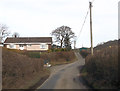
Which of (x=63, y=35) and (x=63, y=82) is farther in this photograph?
(x=63, y=35)

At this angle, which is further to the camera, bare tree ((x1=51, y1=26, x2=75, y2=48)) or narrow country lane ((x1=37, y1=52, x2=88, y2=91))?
bare tree ((x1=51, y1=26, x2=75, y2=48))

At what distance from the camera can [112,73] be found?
531 inches

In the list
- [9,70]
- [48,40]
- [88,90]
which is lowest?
[88,90]

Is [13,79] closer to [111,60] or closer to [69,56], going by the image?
[111,60]

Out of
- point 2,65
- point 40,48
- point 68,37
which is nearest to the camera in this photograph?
point 2,65

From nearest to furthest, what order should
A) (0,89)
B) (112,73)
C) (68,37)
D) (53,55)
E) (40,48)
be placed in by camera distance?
(112,73) < (0,89) < (53,55) < (40,48) < (68,37)

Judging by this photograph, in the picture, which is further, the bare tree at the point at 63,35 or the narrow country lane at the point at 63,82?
the bare tree at the point at 63,35

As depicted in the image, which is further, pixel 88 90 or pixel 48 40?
pixel 48 40

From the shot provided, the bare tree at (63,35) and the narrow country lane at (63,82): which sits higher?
the bare tree at (63,35)

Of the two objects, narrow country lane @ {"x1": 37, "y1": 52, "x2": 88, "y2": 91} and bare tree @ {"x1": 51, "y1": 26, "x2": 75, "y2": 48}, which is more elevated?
bare tree @ {"x1": 51, "y1": 26, "x2": 75, "y2": 48}

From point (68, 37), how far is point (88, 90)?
6928cm

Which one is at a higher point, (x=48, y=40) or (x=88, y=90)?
(x=48, y=40)

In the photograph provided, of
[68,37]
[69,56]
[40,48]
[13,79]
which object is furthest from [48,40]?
[13,79]

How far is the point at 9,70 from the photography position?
16.8 meters
